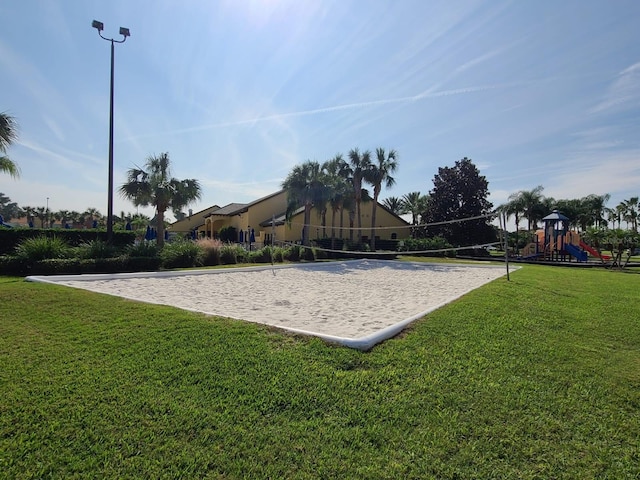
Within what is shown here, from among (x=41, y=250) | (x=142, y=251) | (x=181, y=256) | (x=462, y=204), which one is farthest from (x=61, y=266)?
(x=462, y=204)

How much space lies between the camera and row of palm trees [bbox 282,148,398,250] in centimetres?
2461

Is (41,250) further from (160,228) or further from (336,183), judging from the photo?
(336,183)

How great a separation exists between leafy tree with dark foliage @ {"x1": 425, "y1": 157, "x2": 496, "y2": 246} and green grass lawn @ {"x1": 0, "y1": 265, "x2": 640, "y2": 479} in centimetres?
2928

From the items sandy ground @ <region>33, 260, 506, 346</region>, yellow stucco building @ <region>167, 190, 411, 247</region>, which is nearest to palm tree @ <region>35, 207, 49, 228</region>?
yellow stucco building @ <region>167, 190, 411, 247</region>

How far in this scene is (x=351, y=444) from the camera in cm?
262

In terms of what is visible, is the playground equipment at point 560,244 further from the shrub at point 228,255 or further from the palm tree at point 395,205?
the palm tree at point 395,205

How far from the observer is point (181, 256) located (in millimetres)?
15547

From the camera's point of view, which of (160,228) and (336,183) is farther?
(336,183)

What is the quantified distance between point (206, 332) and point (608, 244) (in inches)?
1029

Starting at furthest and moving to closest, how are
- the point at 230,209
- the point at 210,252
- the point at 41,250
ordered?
the point at 230,209 < the point at 210,252 < the point at 41,250

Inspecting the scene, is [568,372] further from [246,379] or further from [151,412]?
[151,412]

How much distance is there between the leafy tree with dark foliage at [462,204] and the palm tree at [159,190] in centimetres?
2410

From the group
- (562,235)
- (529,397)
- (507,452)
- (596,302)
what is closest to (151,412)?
(507,452)

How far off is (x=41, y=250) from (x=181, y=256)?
489 cm
